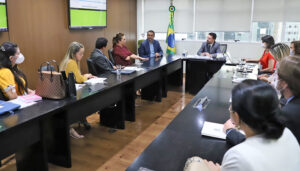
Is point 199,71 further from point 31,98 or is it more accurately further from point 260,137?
point 260,137

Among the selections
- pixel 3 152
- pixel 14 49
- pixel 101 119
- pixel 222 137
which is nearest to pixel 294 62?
pixel 222 137

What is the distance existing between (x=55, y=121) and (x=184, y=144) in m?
1.47

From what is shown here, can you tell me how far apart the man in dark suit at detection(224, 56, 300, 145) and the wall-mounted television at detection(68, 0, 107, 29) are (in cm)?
441

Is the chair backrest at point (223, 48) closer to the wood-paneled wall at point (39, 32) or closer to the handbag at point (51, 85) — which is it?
the wood-paneled wall at point (39, 32)

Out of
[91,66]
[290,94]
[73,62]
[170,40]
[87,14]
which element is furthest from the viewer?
[170,40]

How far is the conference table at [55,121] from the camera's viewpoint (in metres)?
1.98

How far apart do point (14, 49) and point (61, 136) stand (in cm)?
98

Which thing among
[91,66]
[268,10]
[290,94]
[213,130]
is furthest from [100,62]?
[268,10]

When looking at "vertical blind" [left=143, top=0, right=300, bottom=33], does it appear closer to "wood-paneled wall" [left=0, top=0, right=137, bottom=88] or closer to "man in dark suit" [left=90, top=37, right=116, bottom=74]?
"wood-paneled wall" [left=0, top=0, right=137, bottom=88]

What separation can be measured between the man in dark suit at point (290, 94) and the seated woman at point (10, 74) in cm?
199

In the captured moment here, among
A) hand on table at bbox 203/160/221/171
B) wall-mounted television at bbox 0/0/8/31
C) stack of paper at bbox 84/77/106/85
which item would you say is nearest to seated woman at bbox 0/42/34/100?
stack of paper at bbox 84/77/106/85

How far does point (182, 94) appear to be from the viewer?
17.8 ft

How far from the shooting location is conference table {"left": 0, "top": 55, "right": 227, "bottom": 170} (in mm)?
1978

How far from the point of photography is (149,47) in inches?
219
